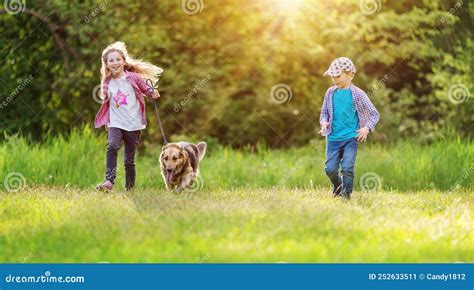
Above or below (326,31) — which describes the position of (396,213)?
below

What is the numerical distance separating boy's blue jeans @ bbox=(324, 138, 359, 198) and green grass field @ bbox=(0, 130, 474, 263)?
236mm

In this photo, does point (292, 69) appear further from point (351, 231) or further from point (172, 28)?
point (351, 231)

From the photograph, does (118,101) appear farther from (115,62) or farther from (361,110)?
(361,110)

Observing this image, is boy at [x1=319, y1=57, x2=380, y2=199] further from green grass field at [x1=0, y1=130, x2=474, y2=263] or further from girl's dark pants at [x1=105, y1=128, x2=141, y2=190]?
girl's dark pants at [x1=105, y1=128, x2=141, y2=190]

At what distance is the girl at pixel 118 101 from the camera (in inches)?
325

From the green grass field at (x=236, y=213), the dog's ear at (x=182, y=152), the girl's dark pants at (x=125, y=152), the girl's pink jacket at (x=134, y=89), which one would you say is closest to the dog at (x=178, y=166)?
the dog's ear at (x=182, y=152)

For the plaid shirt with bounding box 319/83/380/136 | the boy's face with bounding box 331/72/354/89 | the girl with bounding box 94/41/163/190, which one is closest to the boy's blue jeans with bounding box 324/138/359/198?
the plaid shirt with bounding box 319/83/380/136

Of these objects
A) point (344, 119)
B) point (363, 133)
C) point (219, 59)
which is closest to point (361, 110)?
point (344, 119)

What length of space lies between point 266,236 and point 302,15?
776 centimetres

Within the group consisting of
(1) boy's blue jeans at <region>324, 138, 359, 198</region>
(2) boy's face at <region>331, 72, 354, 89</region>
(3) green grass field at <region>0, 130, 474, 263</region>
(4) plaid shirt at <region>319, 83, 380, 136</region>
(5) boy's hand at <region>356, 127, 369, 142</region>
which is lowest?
(3) green grass field at <region>0, 130, 474, 263</region>

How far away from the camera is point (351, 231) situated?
6273 mm

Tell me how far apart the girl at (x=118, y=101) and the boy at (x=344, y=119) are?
1822 mm

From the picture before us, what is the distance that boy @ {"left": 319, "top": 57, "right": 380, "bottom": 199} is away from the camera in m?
7.89
